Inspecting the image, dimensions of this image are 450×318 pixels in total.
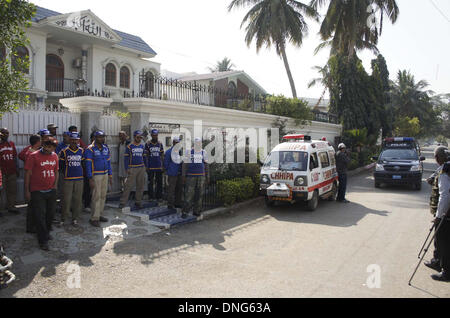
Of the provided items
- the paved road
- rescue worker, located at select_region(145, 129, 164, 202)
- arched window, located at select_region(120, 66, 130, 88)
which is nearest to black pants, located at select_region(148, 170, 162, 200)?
rescue worker, located at select_region(145, 129, 164, 202)

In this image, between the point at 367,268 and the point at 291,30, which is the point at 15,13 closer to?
the point at 367,268

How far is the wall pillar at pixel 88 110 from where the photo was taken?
8.55 m

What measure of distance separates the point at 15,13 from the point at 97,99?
3327 millimetres

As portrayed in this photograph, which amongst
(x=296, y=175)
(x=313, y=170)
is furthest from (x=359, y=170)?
(x=296, y=175)

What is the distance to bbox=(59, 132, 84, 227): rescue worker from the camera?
683 centimetres

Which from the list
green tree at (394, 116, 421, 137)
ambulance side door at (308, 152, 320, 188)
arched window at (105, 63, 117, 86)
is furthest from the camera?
green tree at (394, 116, 421, 137)

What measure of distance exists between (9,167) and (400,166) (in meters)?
14.1

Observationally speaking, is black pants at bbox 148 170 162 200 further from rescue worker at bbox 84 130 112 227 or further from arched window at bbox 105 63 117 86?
arched window at bbox 105 63 117 86

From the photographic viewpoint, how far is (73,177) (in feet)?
22.5

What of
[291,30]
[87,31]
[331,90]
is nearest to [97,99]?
[87,31]

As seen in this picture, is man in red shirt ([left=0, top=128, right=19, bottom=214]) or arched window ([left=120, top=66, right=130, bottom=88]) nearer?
man in red shirt ([left=0, top=128, right=19, bottom=214])

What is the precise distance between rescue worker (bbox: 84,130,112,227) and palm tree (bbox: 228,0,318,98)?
20062 millimetres

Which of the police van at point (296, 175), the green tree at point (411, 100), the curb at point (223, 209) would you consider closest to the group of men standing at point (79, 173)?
the curb at point (223, 209)
